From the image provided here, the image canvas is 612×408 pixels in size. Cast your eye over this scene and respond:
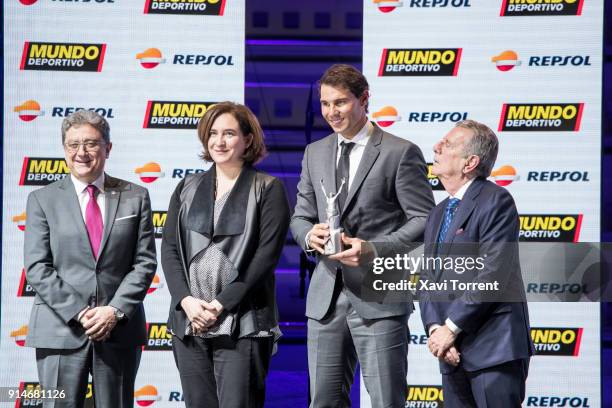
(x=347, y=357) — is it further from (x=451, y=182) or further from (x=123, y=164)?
(x=123, y=164)

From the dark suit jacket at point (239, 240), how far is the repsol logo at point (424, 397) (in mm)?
1966

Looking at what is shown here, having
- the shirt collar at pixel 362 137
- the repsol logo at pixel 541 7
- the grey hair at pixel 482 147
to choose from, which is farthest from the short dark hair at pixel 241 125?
the repsol logo at pixel 541 7

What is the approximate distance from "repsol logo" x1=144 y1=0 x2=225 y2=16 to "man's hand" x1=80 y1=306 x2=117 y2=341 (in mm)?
2376

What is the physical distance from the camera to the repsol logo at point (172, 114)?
16.4ft

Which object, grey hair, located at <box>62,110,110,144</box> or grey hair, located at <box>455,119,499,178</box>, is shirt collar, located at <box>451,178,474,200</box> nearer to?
grey hair, located at <box>455,119,499,178</box>

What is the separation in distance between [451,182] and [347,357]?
0.88 metres

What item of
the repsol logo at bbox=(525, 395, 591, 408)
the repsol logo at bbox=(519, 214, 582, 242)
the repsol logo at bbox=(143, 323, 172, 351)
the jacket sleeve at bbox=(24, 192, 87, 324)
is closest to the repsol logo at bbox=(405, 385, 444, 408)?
the repsol logo at bbox=(525, 395, 591, 408)

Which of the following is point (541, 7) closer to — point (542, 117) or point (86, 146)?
point (542, 117)

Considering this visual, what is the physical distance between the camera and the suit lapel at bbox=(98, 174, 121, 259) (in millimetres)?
3396

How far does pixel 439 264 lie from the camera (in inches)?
118

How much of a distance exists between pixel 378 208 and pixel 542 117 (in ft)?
6.73

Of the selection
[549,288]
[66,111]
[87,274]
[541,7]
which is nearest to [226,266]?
[87,274]

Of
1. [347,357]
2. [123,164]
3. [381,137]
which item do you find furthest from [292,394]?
[381,137]

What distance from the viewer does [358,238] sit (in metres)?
3.28
